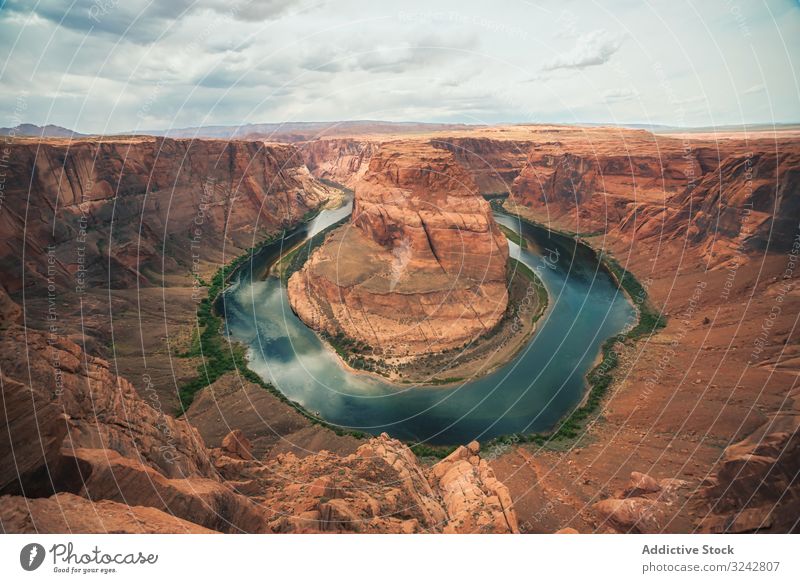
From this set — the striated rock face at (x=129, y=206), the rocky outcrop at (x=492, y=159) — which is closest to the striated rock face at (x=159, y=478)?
the striated rock face at (x=129, y=206)

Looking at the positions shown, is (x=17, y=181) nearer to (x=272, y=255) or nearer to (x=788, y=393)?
(x=272, y=255)

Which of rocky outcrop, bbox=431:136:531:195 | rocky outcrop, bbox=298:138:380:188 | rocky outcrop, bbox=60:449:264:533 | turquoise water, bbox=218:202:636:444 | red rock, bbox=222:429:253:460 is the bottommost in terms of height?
turquoise water, bbox=218:202:636:444

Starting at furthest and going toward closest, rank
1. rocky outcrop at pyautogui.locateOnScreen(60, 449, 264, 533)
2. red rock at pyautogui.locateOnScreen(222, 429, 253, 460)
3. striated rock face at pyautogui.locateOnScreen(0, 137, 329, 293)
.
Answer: striated rock face at pyautogui.locateOnScreen(0, 137, 329, 293), red rock at pyautogui.locateOnScreen(222, 429, 253, 460), rocky outcrop at pyautogui.locateOnScreen(60, 449, 264, 533)

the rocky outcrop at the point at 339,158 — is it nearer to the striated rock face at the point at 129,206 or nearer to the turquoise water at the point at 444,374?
the striated rock face at the point at 129,206

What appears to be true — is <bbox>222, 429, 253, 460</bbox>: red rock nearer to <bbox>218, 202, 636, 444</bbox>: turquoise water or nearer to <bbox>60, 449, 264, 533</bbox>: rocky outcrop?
<bbox>60, 449, 264, 533</bbox>: rocky outcrop

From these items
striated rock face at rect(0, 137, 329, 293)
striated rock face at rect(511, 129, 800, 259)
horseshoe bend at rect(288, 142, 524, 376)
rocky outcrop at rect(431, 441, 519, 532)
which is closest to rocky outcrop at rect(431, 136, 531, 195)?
striated rock face at rect(511, 129, 800, 259)
